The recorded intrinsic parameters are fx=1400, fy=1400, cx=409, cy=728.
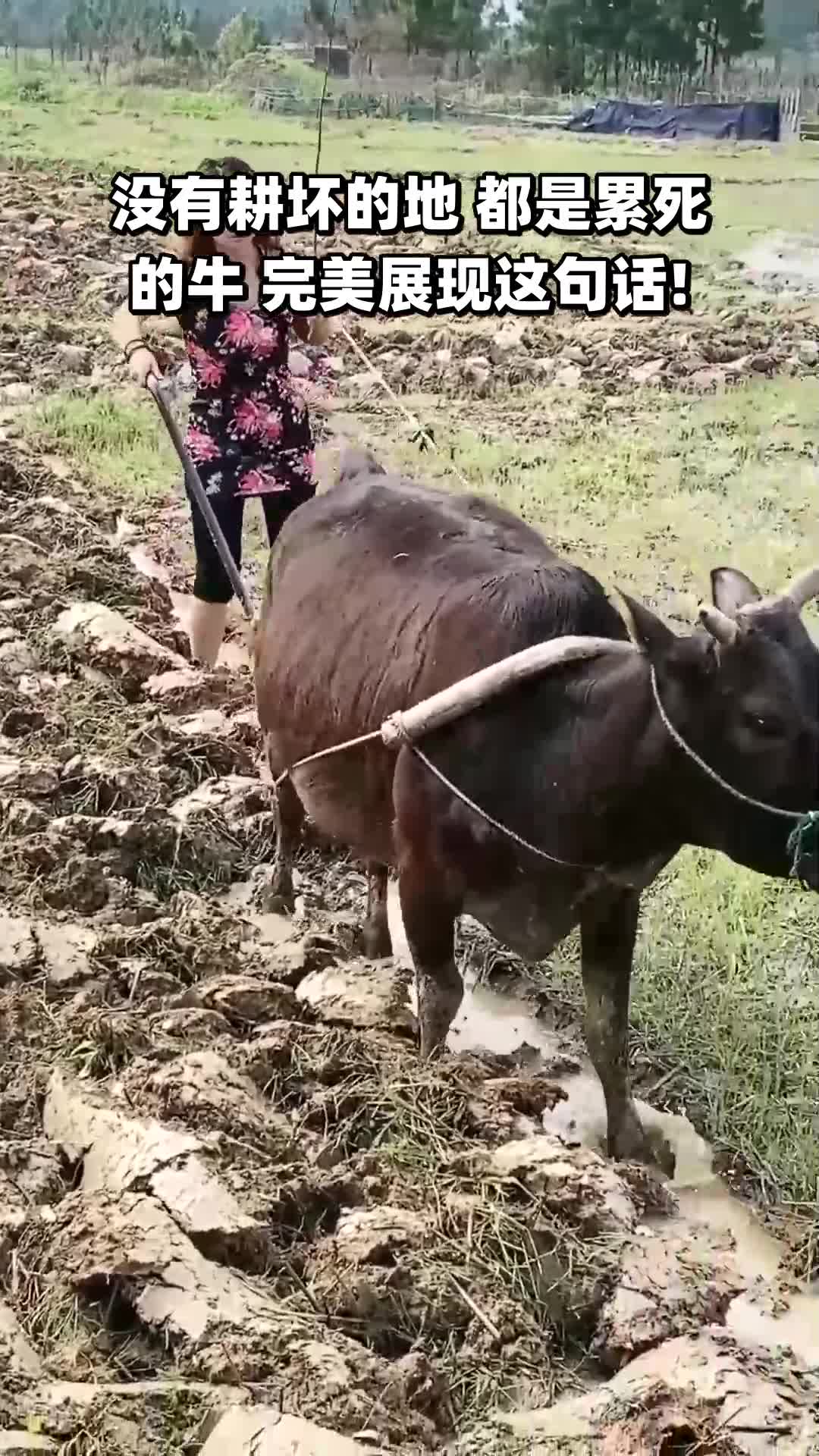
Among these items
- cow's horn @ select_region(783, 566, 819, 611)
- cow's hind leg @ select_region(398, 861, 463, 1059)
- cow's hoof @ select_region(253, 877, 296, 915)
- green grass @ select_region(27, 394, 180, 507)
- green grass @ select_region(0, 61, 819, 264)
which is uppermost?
green grass @ select_region(0, 61, 819, 264)

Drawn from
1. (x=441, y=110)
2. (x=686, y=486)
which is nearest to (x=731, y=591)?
(x=686, y=486)

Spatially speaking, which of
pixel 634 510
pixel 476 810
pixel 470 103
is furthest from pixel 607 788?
pixel 470 103

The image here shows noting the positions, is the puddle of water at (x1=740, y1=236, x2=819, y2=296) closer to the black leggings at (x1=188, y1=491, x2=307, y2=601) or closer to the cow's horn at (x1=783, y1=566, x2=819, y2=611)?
the cow's horn at (x1=783, y1=566, x2=819, y2=611)

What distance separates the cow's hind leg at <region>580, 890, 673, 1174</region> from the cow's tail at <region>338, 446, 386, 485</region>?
3.49 ft

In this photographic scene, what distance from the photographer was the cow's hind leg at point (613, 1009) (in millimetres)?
2119

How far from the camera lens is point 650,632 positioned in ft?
5.73

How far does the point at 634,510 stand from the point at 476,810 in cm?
120

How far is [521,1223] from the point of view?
1.97 meters

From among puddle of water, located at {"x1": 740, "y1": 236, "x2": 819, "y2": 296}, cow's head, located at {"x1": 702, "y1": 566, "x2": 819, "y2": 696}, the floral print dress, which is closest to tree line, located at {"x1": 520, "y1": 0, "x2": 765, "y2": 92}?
puddle of water, located at {"x1": 740, "y1": 236, "x2": 819, "y2": 296}

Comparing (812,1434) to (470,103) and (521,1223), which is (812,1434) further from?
(470,103)

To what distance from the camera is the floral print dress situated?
294cm

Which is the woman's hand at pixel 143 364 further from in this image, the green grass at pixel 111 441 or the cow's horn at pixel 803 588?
the cow's horn at pixel 803 588

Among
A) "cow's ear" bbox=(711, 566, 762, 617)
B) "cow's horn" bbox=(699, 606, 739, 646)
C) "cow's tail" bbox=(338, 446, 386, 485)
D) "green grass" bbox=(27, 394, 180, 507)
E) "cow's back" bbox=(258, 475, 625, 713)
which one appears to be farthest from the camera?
"green grass" bbox=(27, 394, 180, 507)

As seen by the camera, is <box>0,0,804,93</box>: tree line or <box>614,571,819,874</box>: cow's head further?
<box>0,0,804,93</box>: tree line
